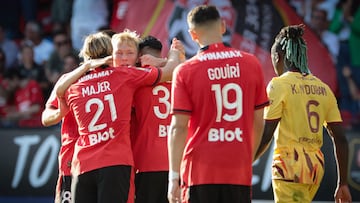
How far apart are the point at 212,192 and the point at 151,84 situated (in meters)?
1.67

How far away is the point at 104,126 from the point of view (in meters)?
8.56

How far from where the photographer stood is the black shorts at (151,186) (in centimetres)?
902

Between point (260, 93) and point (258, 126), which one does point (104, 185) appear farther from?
point (260, 93)

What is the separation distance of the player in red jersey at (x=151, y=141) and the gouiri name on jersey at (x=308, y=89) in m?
1.29

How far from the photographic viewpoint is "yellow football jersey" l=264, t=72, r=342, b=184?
8.38 meters

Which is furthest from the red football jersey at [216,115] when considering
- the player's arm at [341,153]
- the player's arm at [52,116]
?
the player's arm at [52,116]

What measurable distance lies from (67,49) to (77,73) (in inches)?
299

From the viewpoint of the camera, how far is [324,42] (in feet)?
50.8

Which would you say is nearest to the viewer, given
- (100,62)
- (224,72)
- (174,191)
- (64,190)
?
(174,191)

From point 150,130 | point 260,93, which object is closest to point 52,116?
point 150,130

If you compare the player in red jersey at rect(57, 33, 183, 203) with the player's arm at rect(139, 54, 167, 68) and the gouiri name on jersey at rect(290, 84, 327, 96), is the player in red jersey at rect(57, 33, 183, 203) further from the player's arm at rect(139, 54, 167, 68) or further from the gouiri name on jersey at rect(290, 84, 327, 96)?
the gouiri name on jersey at rect(290, 84, 327, 96)

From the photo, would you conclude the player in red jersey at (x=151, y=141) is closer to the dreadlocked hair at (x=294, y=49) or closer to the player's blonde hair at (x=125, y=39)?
the player's blonde hair at (x=125, y=39)

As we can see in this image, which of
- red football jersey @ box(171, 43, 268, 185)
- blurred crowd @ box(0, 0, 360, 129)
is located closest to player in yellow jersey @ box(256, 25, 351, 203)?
red football jersey @ box(171, 43, 268, 185)

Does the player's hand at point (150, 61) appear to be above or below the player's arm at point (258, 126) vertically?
above
